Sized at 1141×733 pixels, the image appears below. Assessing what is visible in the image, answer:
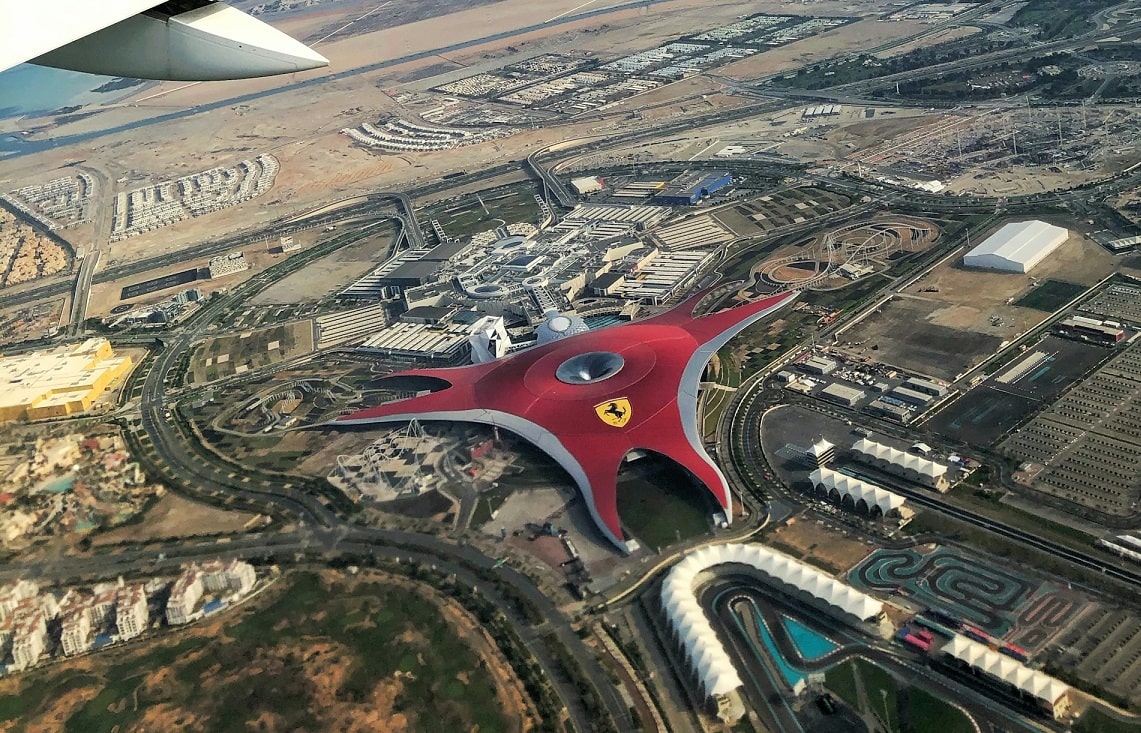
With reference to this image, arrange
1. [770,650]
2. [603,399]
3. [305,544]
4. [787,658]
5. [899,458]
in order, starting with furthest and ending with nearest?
[603,399] → [305,544] → [899,458] → [770,650] → [787,658]

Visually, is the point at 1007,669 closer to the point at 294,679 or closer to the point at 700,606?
the point at 700,606

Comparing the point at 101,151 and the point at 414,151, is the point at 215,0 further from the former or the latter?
the point at 101,151

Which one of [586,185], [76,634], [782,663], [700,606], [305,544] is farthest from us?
[586,185]

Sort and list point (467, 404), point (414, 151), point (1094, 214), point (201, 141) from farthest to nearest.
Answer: point (201, 141) < point (414, 151) < point (1094, 214) < point (467, 404)

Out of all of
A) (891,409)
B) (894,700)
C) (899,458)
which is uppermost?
(891,409)

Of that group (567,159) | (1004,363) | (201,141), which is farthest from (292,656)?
(201,141)

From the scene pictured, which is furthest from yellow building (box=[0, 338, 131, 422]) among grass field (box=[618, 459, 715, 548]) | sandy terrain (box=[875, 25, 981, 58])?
sandy terrain (box=[875, 25, 981, 58])

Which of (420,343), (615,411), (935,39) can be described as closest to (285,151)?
(420,343)
